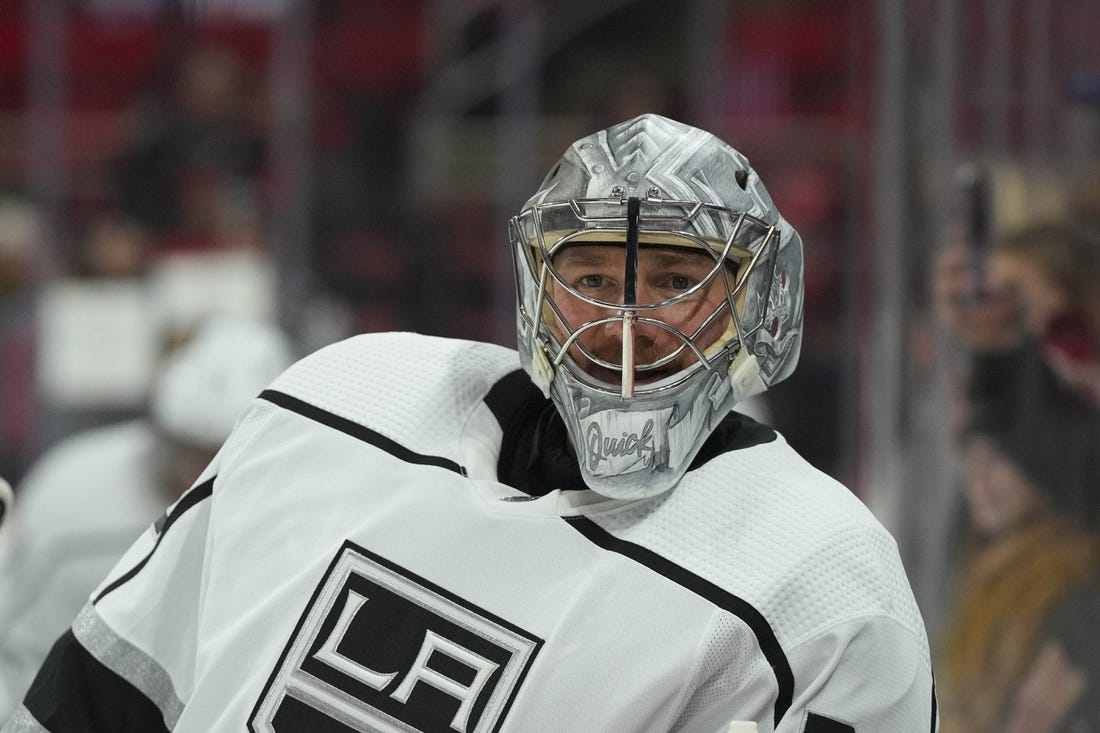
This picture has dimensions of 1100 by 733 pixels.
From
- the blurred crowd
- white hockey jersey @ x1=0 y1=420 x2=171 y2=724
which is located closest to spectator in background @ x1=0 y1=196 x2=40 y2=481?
white hockey jersey @ x1=0 y1=420 x2=171 y2=724

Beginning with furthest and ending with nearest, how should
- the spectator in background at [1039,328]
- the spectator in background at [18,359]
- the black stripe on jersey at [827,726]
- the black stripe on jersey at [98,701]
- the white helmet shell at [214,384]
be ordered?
the spectator in background at [18,359] < the white helmet shell at [214,384] < the spectator in background at [1039,328] < the black stripe on jersey at [98,701] < the black stripe on jersey at [827,726]

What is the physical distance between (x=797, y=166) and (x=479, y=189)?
1.10 metres

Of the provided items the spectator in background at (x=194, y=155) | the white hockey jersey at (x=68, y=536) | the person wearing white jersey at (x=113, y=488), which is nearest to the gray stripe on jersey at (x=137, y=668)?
the white hockey jersey at (x=68, y=536)

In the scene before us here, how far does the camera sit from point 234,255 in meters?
5.42

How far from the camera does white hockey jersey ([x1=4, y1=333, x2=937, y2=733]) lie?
1.46 meters

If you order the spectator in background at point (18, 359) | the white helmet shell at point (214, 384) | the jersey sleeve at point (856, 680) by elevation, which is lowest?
the spectator in background at point (18, 359)

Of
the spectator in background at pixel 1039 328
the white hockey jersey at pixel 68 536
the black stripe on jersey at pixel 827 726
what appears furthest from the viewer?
the white hockey jersey at pixel 68 536

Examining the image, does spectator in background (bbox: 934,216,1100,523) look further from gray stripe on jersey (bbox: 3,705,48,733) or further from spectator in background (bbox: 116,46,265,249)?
spectator in background (bbox: 116,46,265,249)

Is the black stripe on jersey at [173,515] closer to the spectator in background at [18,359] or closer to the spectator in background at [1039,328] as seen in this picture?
the spectator in background at [1039,328]

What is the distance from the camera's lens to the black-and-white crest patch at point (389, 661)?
4.95 feet

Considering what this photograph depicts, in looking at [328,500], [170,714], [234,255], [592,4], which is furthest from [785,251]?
[592,4]

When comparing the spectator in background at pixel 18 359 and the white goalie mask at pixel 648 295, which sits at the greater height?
the white goalie mask at pixel 648 295

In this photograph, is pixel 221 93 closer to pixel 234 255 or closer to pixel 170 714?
pixel 234 255

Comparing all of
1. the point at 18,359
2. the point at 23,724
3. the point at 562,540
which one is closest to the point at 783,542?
the point at 562,540
